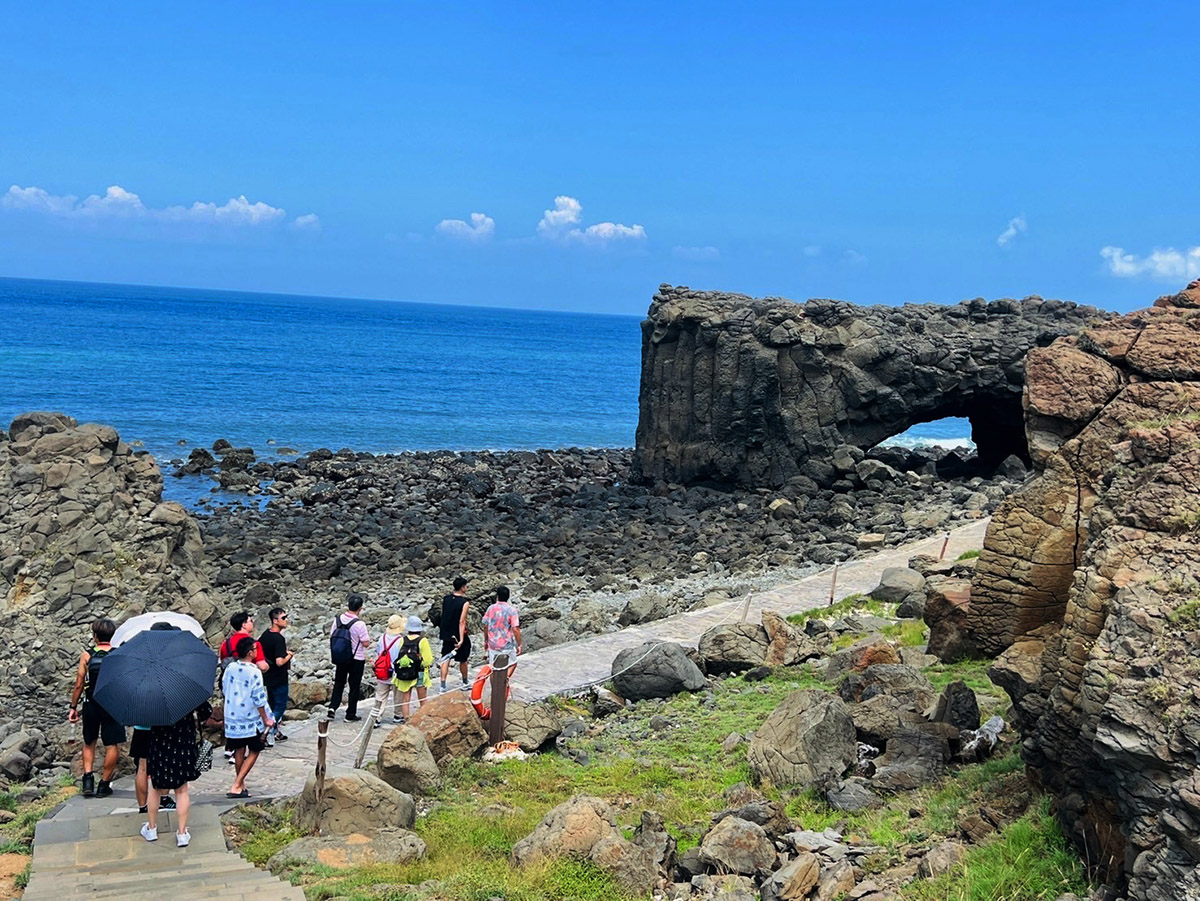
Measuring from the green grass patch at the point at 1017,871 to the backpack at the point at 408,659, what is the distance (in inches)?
299

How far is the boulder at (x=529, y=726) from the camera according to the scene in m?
14.4

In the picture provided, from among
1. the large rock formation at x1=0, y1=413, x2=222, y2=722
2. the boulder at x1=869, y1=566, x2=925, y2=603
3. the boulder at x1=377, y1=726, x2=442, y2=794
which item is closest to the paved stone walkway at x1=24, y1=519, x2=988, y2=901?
the boulder at x1=377, y1=726, x2=442, y2=794

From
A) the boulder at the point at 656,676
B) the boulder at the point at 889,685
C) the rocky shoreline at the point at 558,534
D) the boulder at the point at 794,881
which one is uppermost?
the boulder at the point at 889,685

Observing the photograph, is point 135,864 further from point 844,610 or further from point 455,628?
point 844,610

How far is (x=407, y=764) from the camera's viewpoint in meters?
12.6

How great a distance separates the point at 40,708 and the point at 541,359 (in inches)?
5970

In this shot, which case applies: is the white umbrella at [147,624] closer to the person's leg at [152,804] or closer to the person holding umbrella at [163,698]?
the person holding umbrella at [163,698]

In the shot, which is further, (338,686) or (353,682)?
(338,686)

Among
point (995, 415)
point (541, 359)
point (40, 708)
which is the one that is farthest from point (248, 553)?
point (541, 359)

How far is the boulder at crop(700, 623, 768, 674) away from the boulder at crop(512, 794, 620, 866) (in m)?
8.06

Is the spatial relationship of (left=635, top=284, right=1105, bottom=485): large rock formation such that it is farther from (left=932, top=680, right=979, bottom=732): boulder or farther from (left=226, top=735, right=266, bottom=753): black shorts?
(left=226, top=735, right=266, bottom=753): black shorts

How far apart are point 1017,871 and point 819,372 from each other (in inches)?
1297

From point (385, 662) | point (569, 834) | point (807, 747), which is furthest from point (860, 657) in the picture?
point (569, 834)

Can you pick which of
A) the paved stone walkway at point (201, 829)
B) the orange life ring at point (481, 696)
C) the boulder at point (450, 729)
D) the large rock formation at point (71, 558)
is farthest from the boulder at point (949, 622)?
the large rock formation at point (71, 558)
